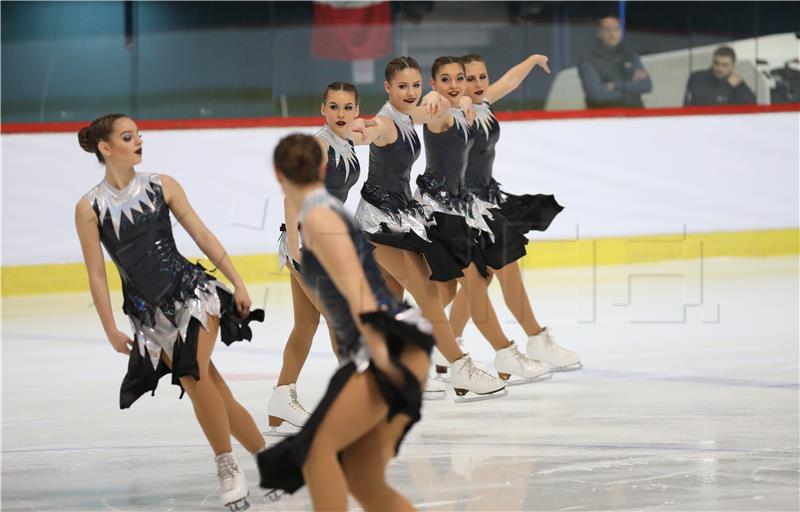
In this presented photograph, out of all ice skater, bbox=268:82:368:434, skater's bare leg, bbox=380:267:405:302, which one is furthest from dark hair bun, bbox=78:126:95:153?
skater's bare leg, bbox=380:267:405:302

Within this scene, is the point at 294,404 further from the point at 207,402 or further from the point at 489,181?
the point at 489,181

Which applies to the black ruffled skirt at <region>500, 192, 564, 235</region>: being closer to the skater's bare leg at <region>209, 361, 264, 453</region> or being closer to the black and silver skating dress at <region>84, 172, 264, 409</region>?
the skater's bare leg at <region>209, 361, 264, 453</region>

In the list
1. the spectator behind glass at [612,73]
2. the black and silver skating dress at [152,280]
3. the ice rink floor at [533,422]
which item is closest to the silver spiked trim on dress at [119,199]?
the black and silver skating dress at [152,280]

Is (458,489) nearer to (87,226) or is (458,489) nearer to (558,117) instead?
(87,226)

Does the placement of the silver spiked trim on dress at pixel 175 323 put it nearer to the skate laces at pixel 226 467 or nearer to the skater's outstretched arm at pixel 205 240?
the skater's outstretched arm at pixel 205 240

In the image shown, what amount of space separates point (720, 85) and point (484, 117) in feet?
17.9

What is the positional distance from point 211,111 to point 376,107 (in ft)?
4.24

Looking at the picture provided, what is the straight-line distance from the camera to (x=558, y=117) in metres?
10.7

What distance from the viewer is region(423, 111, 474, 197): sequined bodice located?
6086 millimetres

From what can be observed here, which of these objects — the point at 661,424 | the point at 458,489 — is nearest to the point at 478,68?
the point at 661,424

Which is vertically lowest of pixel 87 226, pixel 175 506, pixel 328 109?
pixel 175 506

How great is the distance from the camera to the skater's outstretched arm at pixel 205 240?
4.13 metres

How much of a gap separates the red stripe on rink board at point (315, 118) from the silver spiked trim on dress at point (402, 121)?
14.1ft

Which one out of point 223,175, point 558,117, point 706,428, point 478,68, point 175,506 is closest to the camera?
point 175,506
